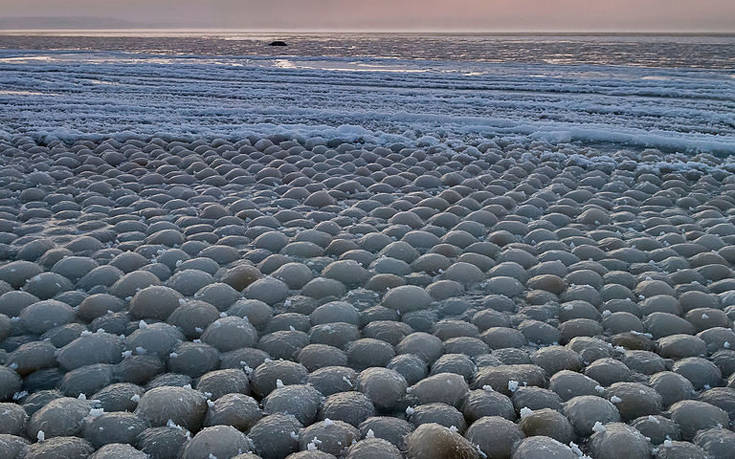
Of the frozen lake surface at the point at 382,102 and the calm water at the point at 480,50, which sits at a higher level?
the calm water at the point at 480,50

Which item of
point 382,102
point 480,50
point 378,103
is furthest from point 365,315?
point 480,50

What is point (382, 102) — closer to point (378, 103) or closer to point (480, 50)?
point (378, 103)

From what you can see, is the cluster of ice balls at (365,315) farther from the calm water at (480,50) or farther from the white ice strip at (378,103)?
the calm water at (480,50)

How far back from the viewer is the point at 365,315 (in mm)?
2721

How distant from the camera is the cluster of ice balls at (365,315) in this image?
193cm

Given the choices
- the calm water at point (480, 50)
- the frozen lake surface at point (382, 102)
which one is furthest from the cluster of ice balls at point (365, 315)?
the calm water at point (480, 50)

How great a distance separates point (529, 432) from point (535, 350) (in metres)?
0.60

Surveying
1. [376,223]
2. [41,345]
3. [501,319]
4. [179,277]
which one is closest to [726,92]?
[376,223]

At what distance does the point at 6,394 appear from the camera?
6.96 ft

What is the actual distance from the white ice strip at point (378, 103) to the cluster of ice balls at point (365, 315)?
185 centimetres

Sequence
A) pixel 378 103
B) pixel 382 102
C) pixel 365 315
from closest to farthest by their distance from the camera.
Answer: pixel 365 315 < pixel 378 103 < pixel 382 102

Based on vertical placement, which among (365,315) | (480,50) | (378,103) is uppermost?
(480,50)

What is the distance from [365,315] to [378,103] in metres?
6.80

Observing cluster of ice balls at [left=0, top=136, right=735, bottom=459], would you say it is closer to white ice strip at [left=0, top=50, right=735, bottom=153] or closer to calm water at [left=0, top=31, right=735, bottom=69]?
white ice strip at [left=0, top=50, right=735, bottom=153]
